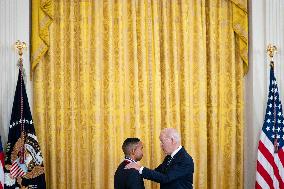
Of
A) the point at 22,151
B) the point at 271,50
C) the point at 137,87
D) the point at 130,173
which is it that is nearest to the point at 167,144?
the point at 130,173

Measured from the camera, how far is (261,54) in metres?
8.07

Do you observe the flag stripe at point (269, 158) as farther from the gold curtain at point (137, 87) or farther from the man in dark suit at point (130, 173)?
the man in dark suit at point (130, 173)

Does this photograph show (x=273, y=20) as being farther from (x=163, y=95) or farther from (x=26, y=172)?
(x=26, y=172)

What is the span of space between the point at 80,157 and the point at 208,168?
79.0 inches

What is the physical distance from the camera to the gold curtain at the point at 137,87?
793 centimetres

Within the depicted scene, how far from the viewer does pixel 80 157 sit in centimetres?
796

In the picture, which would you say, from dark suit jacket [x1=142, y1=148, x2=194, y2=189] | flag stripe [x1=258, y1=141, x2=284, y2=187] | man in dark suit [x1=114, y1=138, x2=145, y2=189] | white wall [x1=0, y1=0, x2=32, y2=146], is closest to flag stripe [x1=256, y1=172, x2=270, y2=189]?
flag stripe [x1=258, y1=141, x2=284, y2=187]

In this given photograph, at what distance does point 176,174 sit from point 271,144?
229 centimetres

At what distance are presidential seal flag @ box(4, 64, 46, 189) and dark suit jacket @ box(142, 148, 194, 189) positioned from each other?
2.00 m

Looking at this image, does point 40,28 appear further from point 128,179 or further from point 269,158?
point 269,158

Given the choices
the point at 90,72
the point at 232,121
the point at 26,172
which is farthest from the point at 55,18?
the point at 232,121

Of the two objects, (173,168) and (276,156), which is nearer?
(173,168)

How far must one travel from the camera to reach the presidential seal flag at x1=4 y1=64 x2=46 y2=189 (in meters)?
7.14

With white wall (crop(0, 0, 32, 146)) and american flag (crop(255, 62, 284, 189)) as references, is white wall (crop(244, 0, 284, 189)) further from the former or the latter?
white wall (crop(0, 0, 32, 146))
